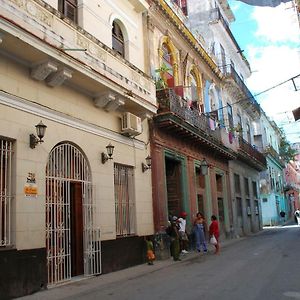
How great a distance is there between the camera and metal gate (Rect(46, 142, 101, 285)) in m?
10.1

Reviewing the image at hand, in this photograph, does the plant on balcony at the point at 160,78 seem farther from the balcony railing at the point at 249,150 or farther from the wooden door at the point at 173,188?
the balcony railing at the point at 249,150

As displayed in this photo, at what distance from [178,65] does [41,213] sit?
1150 centimetres

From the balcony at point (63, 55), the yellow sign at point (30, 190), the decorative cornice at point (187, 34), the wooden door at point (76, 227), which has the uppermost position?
the decorative cornice at point (187, 34)

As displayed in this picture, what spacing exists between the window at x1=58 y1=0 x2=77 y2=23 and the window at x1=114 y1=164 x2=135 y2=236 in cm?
436

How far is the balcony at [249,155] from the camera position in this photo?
27644 mm

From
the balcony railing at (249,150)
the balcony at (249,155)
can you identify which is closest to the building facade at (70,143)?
the balcony at (249,155)

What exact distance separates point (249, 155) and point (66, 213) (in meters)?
20.5

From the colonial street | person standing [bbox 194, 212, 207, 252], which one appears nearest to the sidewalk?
the colonial street

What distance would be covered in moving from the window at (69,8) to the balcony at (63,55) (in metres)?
1.03

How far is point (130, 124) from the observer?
13539mm

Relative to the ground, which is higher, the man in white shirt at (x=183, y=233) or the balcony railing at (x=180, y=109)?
the balcony railing at (x=180, y=109)

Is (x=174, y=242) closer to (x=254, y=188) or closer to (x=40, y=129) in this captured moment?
(x=40, y=129)

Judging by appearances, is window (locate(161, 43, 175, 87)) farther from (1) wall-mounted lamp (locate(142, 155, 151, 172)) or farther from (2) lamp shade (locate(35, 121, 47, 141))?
(2) lamp shade (locate(35, 121, 47, 141))

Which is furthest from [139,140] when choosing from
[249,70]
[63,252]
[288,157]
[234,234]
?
[288,157]
